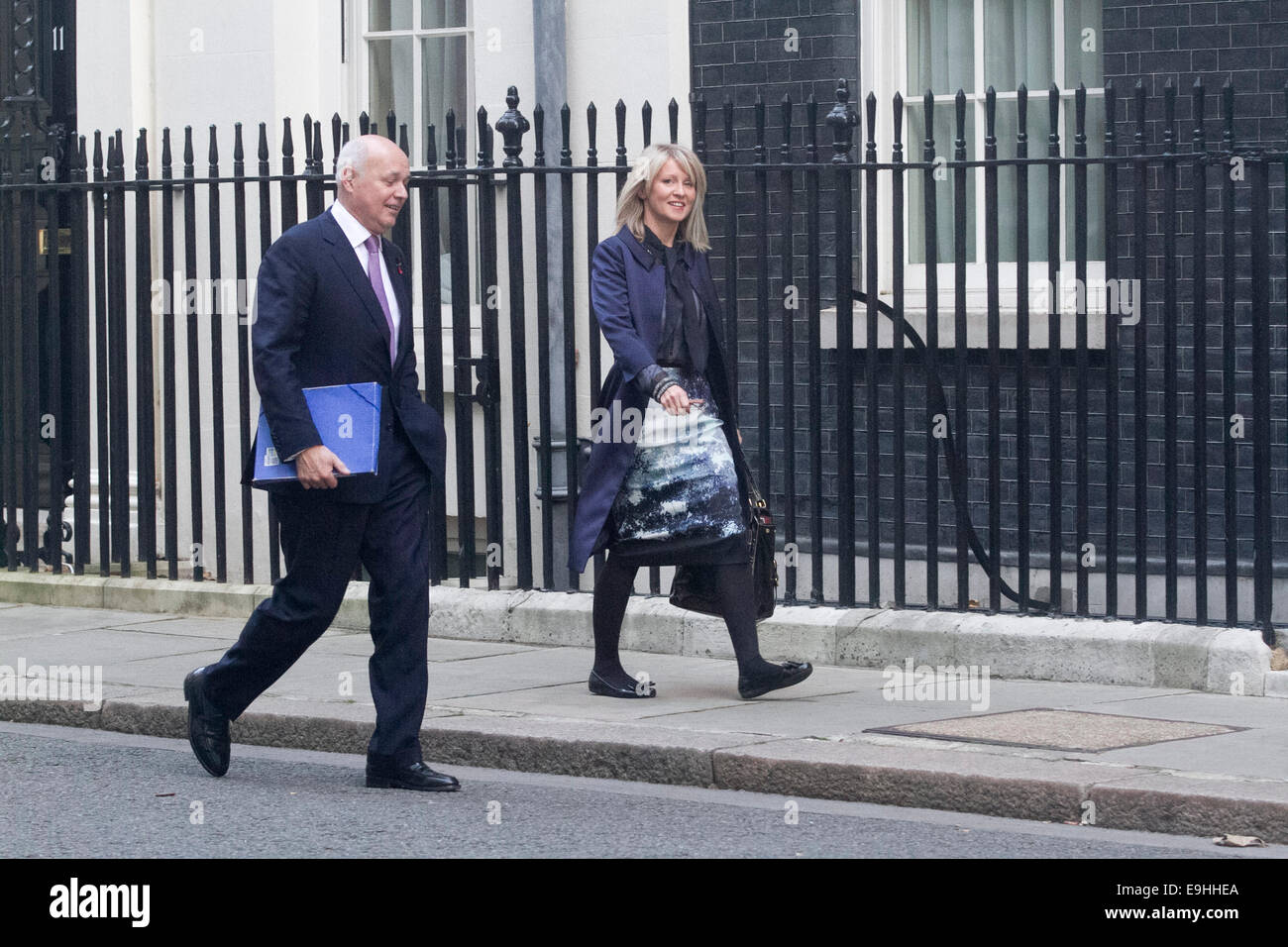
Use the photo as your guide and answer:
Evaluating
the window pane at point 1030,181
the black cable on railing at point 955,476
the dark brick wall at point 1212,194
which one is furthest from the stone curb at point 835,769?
the window pane at point 1030,181

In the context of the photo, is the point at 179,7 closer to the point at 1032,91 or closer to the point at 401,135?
the point at 401,135

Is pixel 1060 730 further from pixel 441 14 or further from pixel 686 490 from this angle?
pixel 441 14

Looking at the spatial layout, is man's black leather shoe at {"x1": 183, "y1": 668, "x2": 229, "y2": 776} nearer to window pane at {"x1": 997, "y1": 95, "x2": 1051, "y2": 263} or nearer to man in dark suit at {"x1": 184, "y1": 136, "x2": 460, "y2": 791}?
man in dark suit at {"x1": 184, "y1": 136, "x2": 460, "y2": 791}

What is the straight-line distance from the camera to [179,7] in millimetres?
12062

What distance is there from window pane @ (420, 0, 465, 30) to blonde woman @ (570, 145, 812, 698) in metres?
4.37

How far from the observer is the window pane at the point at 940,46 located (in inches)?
401

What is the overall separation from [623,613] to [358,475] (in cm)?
156

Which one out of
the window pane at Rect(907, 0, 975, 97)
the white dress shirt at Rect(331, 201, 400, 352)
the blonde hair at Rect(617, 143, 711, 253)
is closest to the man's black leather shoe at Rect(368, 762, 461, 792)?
the white dress shirt at Rect(331, 201, 400, 352)

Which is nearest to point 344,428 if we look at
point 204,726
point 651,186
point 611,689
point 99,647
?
point 204,726

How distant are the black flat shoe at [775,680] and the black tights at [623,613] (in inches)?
1.2

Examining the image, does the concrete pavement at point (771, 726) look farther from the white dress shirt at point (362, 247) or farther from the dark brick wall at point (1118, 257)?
the white dress shirt at point (362, 247)
